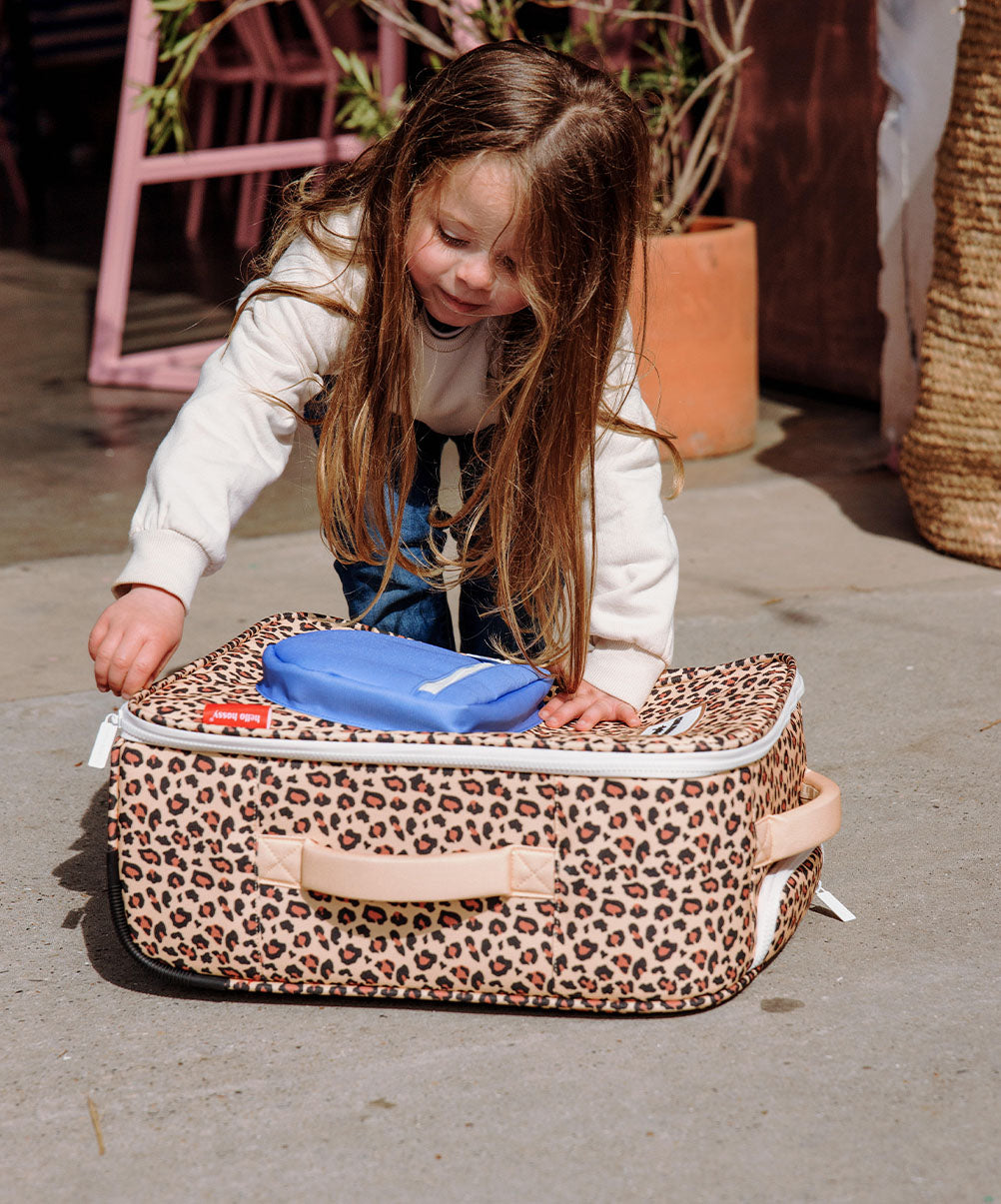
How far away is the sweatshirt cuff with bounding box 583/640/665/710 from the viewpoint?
1.67 meters

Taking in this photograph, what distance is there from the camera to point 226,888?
1.42 metres

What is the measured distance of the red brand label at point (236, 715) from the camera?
1.41m

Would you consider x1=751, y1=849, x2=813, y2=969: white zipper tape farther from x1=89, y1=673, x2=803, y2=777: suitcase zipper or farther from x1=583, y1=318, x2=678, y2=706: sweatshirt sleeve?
x1=583, y1=318, x2=678, y2=706: sweatshirt sleeve

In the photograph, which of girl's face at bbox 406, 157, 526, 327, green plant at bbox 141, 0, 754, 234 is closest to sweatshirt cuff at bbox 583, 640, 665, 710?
girl's face at bbox 406, 157, 526, 327

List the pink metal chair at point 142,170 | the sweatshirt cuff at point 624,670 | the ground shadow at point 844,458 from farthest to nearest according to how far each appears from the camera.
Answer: the pink metal chair at point 142,170
the ground shadow at point 844,458
the sweatshirt cuff at point 624,670

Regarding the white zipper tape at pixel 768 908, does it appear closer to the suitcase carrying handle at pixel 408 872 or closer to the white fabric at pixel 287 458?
the suitcase carrying handle at pixel 408 872

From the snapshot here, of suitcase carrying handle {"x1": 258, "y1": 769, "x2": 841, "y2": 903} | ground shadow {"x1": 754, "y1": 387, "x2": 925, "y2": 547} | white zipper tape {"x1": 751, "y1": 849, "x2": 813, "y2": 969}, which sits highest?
suitcase carrying handle {"x1": 258, "y1": 769, "x2": 841, "y2": 903}

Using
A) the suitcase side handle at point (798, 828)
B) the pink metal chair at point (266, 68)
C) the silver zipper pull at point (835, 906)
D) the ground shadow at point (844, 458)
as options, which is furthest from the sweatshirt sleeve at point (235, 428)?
the pink metal chair at point (266, 68)

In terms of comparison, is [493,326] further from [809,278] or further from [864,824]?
[809,278]

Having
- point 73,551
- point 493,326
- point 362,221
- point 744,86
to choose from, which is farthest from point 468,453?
point 744,86

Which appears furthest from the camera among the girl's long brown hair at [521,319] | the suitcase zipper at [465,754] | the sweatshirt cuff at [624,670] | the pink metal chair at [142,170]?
the pink metal chair at [142,170]

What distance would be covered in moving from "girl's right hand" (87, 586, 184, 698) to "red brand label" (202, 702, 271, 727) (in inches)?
Result: 3.3

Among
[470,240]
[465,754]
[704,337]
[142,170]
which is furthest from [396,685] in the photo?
[142,170]

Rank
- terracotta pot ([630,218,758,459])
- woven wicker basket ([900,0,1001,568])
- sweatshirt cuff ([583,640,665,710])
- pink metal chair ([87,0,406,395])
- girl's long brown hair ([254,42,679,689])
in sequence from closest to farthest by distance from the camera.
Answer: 1. girl's long brown hair ([254,42,679,689])
2. sweatshirt cuff ([583,640,665,710])
3. woven wicker basket ([900,0,1001,568])
4. terracotta pot ([630,218,758,459])
5. pink metal chair ([87,0,406,395])
